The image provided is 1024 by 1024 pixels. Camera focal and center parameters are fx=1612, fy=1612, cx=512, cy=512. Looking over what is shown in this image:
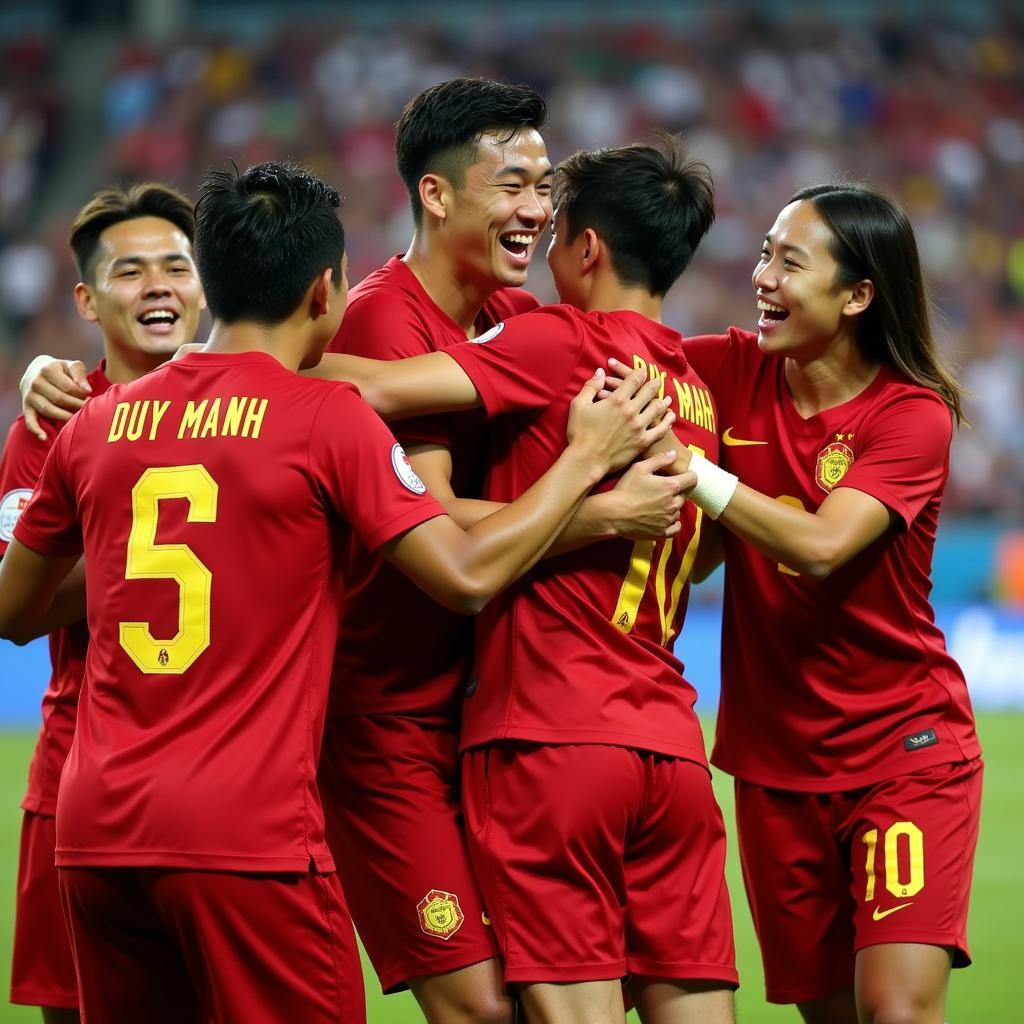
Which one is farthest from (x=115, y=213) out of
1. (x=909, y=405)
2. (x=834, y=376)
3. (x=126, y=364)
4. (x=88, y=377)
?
(x=909, y=405)

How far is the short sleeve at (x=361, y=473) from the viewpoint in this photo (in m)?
3.40

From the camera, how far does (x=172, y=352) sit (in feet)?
17.1

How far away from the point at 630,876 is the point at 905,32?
64.7ft

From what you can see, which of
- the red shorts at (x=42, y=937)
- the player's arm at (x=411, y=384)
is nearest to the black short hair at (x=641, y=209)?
the player's arm at (x=411, y=384)

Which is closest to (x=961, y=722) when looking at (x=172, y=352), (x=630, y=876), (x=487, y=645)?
(x=630, y=876)

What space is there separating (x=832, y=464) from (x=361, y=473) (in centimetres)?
167

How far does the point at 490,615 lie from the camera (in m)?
4.03

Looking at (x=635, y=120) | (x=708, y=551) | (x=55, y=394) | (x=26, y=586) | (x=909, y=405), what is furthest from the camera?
(x=635, y=120)

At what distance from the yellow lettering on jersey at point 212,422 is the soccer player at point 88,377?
124cm

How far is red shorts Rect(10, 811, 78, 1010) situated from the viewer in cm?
466

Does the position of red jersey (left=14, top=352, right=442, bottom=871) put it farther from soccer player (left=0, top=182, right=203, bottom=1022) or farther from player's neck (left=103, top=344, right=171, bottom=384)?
player's neck (left=103, top=344, right=171, bottom=384)

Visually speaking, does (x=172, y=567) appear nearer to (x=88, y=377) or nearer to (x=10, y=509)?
(x=10, y=509)

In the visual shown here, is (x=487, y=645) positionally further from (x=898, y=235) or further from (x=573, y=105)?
(x=573, y=105)

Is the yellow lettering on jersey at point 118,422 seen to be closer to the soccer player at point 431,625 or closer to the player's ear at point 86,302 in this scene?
the soccer player at point 431,625
